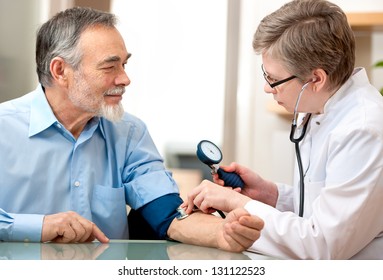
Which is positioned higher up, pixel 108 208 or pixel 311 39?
pixel 311 39

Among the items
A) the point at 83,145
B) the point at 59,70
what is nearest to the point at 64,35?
the point at 59,70

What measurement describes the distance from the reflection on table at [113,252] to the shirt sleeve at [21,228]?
44mm

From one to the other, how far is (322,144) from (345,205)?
0.27 metres

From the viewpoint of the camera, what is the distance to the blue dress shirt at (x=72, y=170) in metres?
1.82

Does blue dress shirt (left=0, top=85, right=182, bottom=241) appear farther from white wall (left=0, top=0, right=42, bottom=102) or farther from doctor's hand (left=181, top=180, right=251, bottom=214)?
white wall (left=0, top=0, right=42, bottom=102)

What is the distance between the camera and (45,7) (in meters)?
3.67

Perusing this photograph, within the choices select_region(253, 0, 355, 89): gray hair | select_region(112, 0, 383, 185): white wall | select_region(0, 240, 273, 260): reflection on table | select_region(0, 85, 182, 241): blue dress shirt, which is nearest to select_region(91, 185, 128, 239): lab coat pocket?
select_region(0, 85, 182, 241): blue dress shirt

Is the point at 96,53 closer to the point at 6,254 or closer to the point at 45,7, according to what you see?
the point at 6,254

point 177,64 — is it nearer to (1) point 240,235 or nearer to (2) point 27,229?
(2) point 27,229

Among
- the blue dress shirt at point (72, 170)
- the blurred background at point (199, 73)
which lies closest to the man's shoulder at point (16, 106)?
the blue dress shirt at point (72, 170)

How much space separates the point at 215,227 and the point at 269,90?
17.3 inches

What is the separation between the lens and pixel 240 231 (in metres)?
1.44

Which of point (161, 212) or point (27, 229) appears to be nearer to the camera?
point (27, 229)
